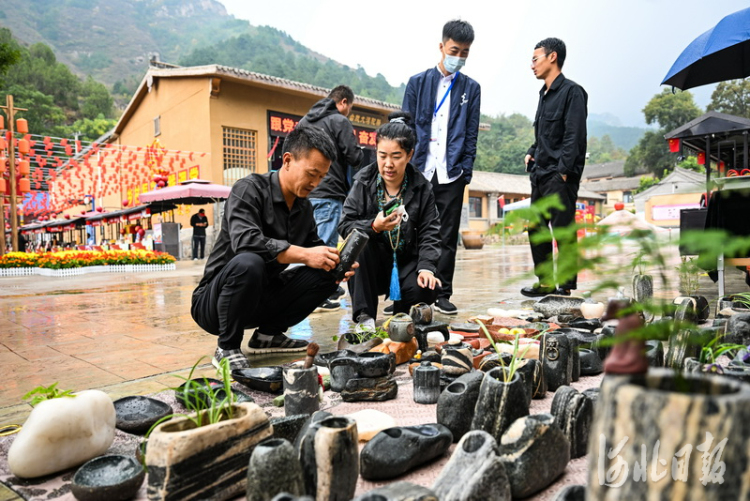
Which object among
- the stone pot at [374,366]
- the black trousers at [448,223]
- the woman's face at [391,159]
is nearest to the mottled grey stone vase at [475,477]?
the stone pot at [374,366]

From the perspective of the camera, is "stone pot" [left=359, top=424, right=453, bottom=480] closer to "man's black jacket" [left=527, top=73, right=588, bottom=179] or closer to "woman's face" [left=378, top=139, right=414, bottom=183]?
"woman's face" [left=378, top=139, right=414, bottom=183]

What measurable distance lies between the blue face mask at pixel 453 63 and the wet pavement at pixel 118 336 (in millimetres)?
1852

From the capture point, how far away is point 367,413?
149cm

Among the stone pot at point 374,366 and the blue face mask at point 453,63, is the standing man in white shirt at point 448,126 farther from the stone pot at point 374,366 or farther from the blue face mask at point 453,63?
the stone pot at point 374,366

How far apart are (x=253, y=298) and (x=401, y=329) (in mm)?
679

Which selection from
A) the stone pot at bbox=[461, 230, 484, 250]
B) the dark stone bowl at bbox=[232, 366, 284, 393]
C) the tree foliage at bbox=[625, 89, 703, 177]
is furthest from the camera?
the tree foliage at bbox=[625, 89, 703, 177]

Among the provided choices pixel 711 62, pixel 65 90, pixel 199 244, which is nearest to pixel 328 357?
pixel 711 62

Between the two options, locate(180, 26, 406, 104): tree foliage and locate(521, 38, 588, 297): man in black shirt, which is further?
locate(180, 26, 406, 104): tree foliage

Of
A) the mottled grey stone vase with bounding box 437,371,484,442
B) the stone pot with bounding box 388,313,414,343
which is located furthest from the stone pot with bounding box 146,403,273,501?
the stone pot with bounding box 388,313,414,343

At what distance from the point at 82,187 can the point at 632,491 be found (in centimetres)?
2418

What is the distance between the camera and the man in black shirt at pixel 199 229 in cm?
1436

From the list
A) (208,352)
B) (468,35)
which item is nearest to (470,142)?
(468,35)

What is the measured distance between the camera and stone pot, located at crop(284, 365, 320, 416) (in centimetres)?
159

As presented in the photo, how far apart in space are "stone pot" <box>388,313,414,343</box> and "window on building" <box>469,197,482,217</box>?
2496 centimetres
